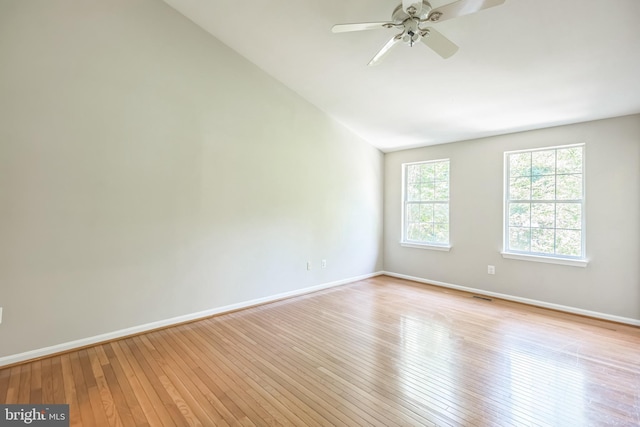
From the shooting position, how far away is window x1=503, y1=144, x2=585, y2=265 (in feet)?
12.4

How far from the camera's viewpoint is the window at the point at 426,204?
5031 mm

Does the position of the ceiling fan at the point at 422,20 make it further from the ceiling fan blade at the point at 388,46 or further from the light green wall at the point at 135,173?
the light green wall at the point at 135,173

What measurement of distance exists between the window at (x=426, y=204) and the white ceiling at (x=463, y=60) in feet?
3.06

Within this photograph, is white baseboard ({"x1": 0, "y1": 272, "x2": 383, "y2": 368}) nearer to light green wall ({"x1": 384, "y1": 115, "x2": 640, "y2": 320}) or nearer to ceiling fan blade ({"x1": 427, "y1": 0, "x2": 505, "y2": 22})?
light green wall ({"x1": 384, "y1": 115, "x2": 640, "y2": 320})

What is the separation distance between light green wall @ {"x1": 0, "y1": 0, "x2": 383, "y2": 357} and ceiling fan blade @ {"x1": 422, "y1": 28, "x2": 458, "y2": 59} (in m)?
2.40

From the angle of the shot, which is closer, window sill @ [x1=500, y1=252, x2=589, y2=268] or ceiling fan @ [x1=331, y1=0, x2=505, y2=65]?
ceiling fan @ [x1=331, y1=0, x2=505, y2=65]

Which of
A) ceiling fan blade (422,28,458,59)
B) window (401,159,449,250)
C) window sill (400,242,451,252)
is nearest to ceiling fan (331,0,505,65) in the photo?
ceiling fan blade (422,28,458,59)

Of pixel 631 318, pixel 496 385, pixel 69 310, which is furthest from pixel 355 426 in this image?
pixel 631 318

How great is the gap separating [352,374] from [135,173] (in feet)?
9.17

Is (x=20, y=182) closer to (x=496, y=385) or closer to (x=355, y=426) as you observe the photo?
(x=355, y=426)

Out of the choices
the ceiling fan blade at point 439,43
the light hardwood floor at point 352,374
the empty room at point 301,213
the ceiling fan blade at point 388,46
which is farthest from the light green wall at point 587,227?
the ceiling fan blade at point 388,46

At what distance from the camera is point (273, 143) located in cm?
410

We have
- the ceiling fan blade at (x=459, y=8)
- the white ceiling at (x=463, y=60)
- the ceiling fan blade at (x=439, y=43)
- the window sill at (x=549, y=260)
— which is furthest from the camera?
the window sill at (x=549, y=260)

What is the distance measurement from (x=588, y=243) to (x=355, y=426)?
3735 millimetres
